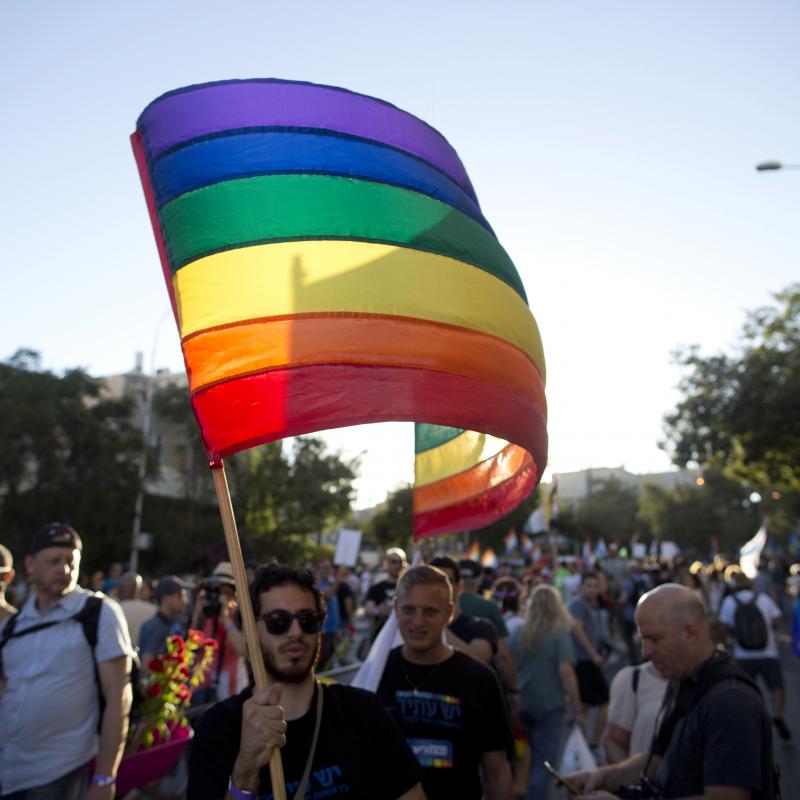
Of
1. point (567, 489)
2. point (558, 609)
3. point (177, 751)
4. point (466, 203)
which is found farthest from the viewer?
point (567, 489)

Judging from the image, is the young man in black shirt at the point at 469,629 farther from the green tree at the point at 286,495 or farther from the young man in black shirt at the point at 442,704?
the green tree at the point at 286,495

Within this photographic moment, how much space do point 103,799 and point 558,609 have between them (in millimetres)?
4246

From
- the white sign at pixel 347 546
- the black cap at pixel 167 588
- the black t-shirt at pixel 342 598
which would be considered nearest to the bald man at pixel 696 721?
the black cap at pixel 167 588

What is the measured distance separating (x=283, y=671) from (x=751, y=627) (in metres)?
8.22

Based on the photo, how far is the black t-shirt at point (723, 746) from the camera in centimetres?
298

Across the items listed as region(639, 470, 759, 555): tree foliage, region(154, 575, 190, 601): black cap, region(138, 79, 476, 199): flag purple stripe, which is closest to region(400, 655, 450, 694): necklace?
region(138, 79, 476, 199): flag purple stripe

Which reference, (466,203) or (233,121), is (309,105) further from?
(466,203)

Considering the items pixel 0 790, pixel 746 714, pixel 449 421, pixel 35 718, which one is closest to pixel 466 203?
pixel 449 421

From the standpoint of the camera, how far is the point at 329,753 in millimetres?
2725

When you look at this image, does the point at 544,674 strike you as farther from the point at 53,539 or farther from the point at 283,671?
the point at 283,671

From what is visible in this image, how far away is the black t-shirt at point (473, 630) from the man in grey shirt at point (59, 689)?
2.45 meters

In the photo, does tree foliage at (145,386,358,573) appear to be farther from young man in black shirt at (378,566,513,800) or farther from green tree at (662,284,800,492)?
young man in black shirt at (378,566,513,800)

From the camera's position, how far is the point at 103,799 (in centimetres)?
391

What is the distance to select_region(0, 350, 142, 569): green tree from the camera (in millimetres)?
27031
